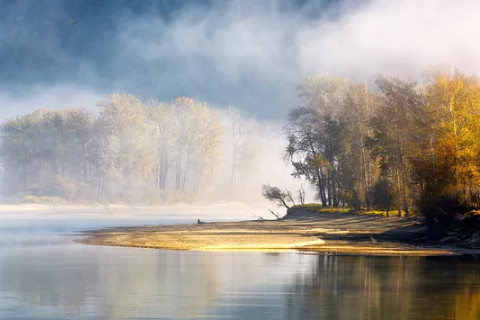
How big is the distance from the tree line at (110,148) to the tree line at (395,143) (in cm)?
4784

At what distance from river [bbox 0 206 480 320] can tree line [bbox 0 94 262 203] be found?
92935 mm

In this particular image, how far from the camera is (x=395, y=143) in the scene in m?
77.9

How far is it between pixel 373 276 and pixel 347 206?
191 feet

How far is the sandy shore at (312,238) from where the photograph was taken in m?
53.0

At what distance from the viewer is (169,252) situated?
165 feet

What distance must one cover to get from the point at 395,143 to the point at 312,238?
20.1 metres

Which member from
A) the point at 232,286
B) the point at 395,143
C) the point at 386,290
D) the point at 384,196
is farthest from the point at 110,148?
the point at 386,290

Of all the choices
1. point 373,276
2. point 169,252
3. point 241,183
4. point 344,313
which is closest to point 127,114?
point 241,183

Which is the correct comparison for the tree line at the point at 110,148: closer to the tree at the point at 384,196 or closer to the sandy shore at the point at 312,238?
the tree at the point at 384,196

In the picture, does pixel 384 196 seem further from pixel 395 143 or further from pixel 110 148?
pixel 110 148

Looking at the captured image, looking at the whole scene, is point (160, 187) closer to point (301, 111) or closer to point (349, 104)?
point (301, 111)

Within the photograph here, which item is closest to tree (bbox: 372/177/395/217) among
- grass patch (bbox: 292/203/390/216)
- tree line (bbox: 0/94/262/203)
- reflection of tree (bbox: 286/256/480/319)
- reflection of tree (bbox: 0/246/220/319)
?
grass patch (bbox: 292/203/390/216)

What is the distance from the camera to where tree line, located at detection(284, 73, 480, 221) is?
2400 inches

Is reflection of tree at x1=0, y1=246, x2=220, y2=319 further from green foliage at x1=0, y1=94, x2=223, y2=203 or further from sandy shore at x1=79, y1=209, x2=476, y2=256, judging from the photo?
green foliage at x1=0, y1=94, x2=223, y2=203
